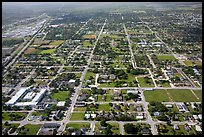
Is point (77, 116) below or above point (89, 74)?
above

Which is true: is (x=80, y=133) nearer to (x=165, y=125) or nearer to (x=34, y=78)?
(x=165, y=125)

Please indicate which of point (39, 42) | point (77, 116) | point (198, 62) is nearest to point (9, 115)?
point (77, 116)

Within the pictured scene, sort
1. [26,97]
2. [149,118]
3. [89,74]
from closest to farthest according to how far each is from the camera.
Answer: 1. [149,118]
2. [26,97]
3. [89,74]

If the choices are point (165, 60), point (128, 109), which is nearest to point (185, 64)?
point (165, 60)

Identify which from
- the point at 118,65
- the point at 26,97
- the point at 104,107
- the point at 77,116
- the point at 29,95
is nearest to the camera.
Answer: the point at 77,116

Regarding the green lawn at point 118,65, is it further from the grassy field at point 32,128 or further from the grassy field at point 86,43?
the grassy field at point 32,128

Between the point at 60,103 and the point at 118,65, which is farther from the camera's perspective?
the point at 118,65

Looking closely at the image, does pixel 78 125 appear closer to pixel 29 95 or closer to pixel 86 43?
pixel 29 95
